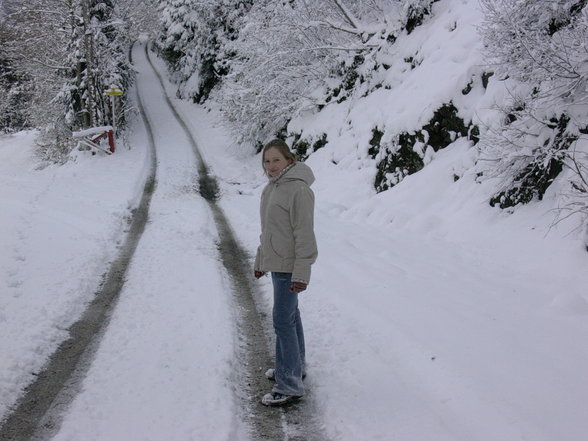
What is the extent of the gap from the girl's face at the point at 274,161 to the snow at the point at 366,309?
191 centimetres

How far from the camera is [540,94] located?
21.2 ft

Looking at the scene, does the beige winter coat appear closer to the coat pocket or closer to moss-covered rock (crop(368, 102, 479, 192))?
the coat pocket

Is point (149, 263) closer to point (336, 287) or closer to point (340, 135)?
point (336, 287)

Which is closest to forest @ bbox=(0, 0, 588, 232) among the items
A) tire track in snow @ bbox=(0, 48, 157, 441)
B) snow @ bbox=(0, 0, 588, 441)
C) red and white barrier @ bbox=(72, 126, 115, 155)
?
snow @ bbox=(0, 0, 588, 441)

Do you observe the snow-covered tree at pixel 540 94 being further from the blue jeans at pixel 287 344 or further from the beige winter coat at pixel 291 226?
the blue jeans at pixel 287 344

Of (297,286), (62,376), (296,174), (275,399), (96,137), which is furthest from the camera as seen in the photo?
(96,137)

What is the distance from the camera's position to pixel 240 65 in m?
20.0

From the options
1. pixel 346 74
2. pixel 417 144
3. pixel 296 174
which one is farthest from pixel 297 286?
pixel 346 74

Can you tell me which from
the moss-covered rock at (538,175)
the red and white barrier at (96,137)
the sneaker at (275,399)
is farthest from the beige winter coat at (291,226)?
the red and white barrier at (96,137)

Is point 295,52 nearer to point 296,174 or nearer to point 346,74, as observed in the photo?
point 346,74

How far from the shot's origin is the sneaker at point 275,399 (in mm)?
3510

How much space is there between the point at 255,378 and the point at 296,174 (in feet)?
6.28

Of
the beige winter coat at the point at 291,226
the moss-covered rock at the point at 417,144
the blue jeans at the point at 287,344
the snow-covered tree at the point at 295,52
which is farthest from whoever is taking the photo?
the snow-covered tree at the point at 295,52

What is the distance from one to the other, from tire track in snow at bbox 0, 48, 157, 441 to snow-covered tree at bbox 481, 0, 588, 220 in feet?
19.6
